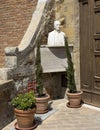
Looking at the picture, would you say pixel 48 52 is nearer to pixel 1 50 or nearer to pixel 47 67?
pixel 47 67

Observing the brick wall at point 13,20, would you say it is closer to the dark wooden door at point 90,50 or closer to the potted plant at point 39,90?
the dark wooden door at point 90,50

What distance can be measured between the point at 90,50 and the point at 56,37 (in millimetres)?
880

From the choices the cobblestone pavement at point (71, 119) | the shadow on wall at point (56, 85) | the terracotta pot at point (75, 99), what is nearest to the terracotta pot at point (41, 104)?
the cobblestone pavement at point (71, 119)

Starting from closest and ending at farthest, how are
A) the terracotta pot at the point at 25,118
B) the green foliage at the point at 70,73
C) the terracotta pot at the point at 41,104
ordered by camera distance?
the terracotta pot at the point at 25,118 → the terracotta pot at the point at 41,104 → the green foliage at the point at 70,73

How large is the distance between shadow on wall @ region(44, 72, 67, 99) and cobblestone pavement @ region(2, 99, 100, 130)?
55 cm

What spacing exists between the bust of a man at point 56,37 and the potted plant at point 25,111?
182 centimetres

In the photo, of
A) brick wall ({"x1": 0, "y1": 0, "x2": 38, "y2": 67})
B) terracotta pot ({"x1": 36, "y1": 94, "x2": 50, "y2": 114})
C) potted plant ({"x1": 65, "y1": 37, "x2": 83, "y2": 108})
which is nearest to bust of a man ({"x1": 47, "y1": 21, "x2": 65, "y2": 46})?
potted plant ({"x1": 65, "y1": 37, "x2": 83, "y2": 108})

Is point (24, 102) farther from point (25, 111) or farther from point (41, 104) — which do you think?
point (41, 104)

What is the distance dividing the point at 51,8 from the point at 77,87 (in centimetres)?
216

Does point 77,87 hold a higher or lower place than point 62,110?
higher

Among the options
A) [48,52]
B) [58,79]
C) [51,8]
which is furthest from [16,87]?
[51,8]

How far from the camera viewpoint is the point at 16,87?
5703 mm

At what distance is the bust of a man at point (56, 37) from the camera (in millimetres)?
6461

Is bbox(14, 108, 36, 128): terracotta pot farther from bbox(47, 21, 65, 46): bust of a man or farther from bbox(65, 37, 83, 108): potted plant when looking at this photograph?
bbox(47, 21, 65, 46): bust of a man
